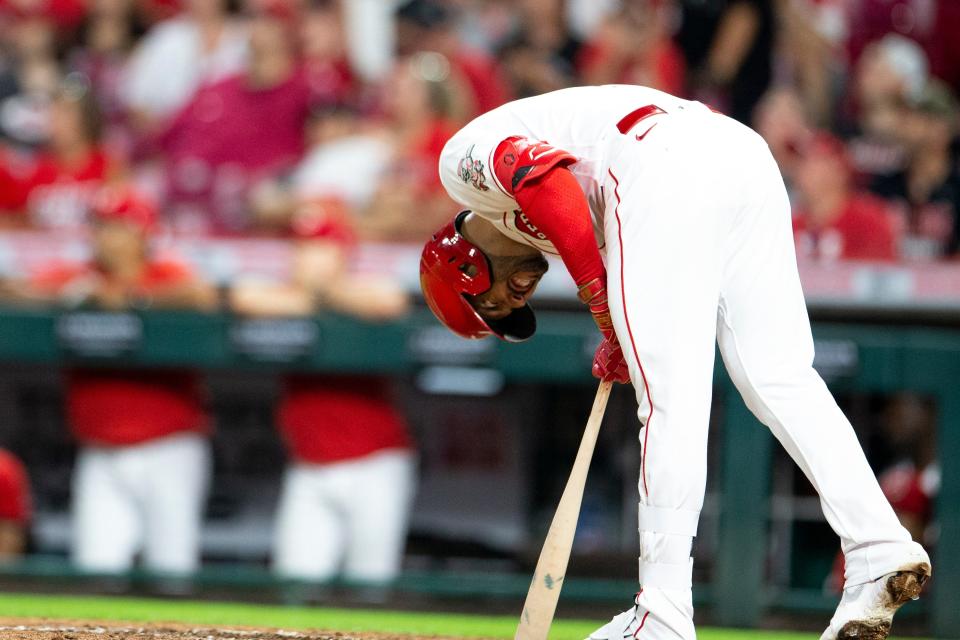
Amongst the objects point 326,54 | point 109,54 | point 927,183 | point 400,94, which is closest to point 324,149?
point 400,94

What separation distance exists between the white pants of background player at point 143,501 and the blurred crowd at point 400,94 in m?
1.28

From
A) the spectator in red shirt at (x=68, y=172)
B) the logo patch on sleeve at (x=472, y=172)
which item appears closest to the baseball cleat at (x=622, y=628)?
the logo patch on sleeve at (x=472, y=172)

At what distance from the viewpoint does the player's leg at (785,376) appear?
2488mm

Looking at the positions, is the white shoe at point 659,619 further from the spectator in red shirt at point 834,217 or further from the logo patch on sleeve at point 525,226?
the spectator in red shirt at point 834,217

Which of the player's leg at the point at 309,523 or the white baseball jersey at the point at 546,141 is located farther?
the player's leg at the point at 309,523

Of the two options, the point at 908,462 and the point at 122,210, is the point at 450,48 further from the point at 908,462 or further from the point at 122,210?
the point at 908,462

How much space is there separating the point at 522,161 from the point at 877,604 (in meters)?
1.03

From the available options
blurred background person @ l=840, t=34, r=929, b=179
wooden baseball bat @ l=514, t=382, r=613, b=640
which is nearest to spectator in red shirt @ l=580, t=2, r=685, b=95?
blurred background person @ l=840, t=34, r=929, b=179

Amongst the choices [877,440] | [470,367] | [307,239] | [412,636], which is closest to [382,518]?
[470,367]

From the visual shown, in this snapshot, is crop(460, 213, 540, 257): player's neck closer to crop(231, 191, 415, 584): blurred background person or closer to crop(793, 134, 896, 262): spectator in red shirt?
crop(231, 191, 415, 584): blurred background person

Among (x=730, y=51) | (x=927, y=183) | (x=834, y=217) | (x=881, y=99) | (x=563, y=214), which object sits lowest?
(x=563, y=214)

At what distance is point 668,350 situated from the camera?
7.73ft

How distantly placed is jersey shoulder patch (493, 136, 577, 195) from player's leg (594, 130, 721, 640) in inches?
5.9

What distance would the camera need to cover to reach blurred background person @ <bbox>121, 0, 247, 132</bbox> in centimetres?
631
